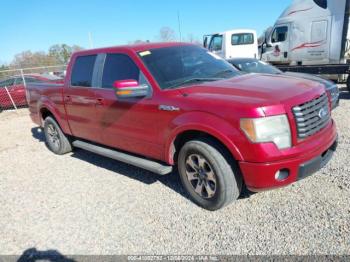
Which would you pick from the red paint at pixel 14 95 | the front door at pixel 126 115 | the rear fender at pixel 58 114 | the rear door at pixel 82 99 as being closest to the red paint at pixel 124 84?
the front door at pixel 126 115

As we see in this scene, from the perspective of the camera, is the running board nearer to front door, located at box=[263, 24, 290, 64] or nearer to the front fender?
the front fender

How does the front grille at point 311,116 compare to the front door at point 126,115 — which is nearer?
the front grille at point 311,116

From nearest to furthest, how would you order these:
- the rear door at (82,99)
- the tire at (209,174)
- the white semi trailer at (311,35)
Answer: the tire at (209,174), the rear door at (82,99), the white semi trailer at (311,35)

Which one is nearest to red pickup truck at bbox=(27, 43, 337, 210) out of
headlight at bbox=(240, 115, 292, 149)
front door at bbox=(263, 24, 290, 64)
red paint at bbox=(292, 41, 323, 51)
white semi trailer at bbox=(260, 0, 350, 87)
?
headlight at bbox=(240, 115, 292, 149)

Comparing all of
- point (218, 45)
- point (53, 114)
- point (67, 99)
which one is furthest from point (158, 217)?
point (218, 45)

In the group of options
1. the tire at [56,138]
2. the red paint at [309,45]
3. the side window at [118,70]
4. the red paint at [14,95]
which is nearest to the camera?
the side window at [118,70]

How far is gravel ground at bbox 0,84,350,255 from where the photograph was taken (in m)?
2.99

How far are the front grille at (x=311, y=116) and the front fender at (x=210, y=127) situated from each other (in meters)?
0.62

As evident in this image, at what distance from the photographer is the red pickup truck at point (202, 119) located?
297 cm

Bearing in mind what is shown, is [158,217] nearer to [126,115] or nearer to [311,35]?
[126,115]

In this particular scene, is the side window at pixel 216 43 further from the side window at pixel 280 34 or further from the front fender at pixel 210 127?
the front fender at pixel 210 127

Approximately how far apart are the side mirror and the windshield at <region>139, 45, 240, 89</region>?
0.79 ft

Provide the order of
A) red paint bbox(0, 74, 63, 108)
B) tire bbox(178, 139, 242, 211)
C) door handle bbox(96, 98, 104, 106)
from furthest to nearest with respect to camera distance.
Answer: red paint bbox(0, 74, 63, 108)
door handle bbox(96, 98, 104, 106)
tire bbox(178, 139, 242, 211)

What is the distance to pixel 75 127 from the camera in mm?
5441
